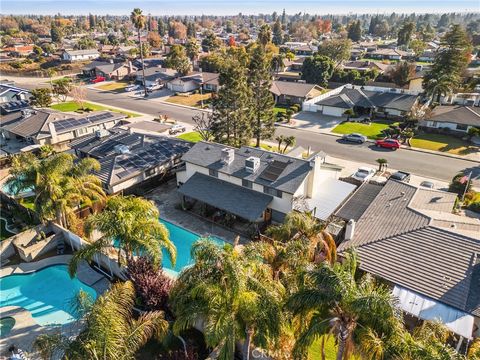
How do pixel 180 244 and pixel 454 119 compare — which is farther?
pixel 454 119

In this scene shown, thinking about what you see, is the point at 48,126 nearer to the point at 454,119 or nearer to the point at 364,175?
the point at 364,175

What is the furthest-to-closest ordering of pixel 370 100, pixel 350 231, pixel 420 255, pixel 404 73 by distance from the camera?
pixel 404 73
pixel 370 100
pixel 350 231
pixel 420 255

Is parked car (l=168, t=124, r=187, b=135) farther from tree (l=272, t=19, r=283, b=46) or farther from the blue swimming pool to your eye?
tree (l=272, t=19, r=283, b=46)

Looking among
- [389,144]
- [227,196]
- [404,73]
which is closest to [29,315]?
[227,196]

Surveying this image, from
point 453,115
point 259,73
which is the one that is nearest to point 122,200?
point 259,73

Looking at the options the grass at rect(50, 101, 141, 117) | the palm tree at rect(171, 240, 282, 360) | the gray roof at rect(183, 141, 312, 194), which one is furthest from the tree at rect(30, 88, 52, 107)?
the palm tree at rect(171, 240, 282, 360)

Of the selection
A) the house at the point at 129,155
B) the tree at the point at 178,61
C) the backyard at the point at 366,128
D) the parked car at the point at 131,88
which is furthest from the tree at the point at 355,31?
the house at the point at 129,155

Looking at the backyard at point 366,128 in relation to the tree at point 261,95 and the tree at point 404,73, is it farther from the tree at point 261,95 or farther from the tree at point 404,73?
the tree at point 404,73
